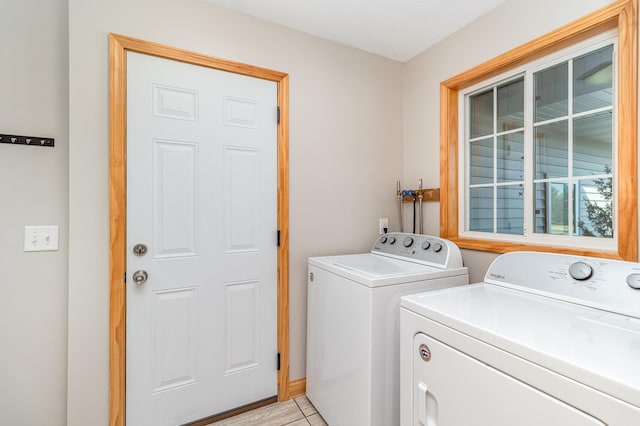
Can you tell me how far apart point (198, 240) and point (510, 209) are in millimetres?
1862

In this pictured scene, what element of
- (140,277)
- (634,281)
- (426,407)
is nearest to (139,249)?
(140,277)

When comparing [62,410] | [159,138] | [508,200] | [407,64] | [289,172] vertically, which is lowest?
[62,410]

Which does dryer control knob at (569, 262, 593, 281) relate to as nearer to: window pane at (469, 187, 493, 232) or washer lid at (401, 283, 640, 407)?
washer lid at (401, 283, 640, 407)

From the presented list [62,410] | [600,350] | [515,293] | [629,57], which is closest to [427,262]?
[515,293]

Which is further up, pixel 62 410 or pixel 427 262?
pixel 427 262

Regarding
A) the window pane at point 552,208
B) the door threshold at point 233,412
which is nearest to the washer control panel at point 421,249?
the window pane at point 552,208

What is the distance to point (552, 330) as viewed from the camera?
92cm

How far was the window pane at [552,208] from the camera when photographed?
154 cm

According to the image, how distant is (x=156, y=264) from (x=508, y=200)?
2.08 m

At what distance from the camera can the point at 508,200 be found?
1811mm

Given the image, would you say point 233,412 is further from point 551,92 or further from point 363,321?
point 551,92

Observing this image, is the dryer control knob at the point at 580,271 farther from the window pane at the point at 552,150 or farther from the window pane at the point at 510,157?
the window pane at the point at 510,157

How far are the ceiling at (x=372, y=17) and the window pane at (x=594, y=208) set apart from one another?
1.12 meters

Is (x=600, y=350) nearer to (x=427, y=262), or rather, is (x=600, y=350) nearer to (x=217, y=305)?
(x=427, y=262)
